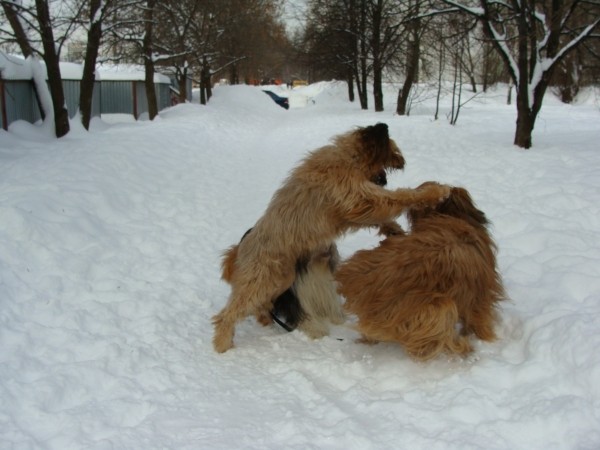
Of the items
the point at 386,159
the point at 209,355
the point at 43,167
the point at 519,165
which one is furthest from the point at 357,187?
the point at 43,167

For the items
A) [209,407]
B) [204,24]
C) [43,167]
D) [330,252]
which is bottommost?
[209,407]

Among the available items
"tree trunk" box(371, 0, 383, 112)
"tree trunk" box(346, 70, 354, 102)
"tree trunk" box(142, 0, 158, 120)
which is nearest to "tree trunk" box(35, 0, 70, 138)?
"tree trunk" box(142, 0, 158, 120)

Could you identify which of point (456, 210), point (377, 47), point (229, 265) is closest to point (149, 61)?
point (377, 47)

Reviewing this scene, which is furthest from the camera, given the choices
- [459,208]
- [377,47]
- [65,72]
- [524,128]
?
[377,47]

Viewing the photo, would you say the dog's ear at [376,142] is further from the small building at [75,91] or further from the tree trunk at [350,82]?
the tree trunk at [350,82]

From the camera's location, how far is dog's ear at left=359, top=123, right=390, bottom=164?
4105 mm

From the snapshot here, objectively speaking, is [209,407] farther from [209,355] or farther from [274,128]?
[274,128]

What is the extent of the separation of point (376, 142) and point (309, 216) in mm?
761

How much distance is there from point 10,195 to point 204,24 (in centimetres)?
2282

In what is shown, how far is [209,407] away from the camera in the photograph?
11.1ft

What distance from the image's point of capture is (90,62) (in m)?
13.6

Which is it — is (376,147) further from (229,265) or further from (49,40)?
(49,40)

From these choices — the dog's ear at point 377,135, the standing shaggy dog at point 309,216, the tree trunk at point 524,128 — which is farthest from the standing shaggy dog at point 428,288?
the tree trunk at point 524,128

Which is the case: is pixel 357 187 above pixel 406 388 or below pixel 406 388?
above
